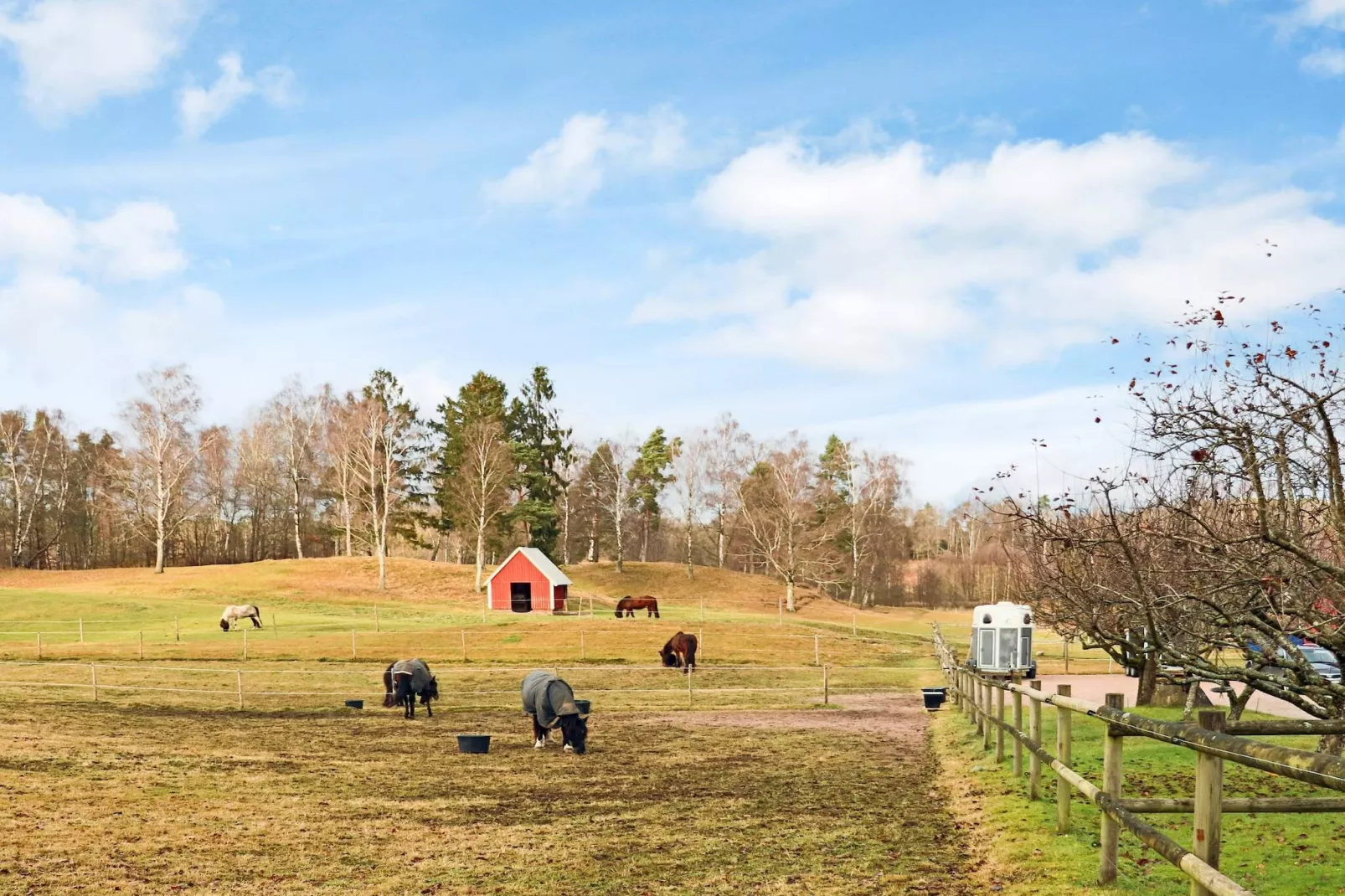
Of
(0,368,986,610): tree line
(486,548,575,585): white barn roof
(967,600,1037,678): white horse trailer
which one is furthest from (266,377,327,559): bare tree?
(967,600,1037,678): white horse trailer

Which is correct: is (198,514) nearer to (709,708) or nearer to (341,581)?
(341,581)

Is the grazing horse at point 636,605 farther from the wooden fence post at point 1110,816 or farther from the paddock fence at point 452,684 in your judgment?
the wooden fence post at point 1110,816

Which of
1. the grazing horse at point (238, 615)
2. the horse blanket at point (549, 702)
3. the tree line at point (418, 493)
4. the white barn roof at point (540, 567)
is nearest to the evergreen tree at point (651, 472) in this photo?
the tree line at point (418, 493)

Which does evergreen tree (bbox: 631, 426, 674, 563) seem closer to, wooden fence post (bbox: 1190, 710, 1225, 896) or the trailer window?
the trailer window

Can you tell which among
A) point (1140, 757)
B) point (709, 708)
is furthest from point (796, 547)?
point (1140, 757)

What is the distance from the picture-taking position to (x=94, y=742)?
17328 millimetres

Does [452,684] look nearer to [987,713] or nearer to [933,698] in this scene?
[933,698]

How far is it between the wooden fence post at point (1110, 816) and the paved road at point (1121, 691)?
15837mm

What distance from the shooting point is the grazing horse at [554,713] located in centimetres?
1733

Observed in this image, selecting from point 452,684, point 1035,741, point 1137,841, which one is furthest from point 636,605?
point 1137,841

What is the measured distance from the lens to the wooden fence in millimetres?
4551

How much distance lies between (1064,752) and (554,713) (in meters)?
10.2

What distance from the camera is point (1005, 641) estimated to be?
1303 inches

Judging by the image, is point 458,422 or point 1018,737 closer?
point 1018,737
